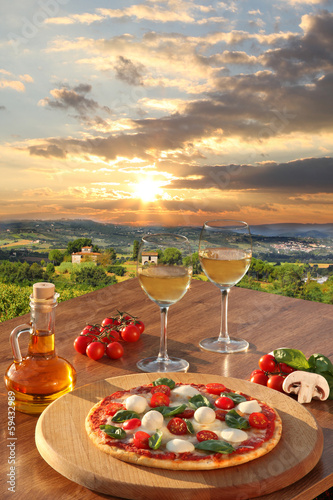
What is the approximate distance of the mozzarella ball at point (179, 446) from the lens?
0.76m

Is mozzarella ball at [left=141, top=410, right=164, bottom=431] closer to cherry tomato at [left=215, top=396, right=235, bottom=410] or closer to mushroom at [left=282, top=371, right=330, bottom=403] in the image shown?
cherry tomato at [left=215, top=396, right=235, bottom=410]

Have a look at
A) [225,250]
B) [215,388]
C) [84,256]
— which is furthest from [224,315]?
[84,256]

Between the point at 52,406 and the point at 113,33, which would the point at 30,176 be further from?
the point at 52,406

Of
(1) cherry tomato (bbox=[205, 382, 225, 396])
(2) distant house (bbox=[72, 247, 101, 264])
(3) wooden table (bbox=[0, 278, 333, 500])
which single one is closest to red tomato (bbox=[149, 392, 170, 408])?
(1) cherry tomato (bbox=[205, 382, 225, 396])

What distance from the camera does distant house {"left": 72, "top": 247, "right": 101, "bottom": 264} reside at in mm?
5652

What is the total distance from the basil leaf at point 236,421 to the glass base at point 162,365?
340 millimetres

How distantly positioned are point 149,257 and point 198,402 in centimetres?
39

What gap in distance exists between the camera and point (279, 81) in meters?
5.08

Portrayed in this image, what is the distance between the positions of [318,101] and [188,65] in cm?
135

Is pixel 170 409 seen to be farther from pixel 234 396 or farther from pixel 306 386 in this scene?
pixel 306 386

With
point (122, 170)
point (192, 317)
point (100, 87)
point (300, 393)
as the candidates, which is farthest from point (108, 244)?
point (300, 393)

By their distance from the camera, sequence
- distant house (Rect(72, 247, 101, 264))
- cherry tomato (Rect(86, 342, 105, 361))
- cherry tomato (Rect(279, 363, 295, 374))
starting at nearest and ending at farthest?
1. cherry tomato (Rect(279, 363, 295, 374))
2. cherry tomato (Rect(86, 342, 105, 361))
3. distant house (Rect(72, 247, 101, 264))

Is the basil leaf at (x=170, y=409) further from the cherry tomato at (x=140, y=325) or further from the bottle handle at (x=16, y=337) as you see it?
the cherry tomato at (x=140, y=325)

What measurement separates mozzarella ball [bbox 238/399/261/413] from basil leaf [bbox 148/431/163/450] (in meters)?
A: 0.17
